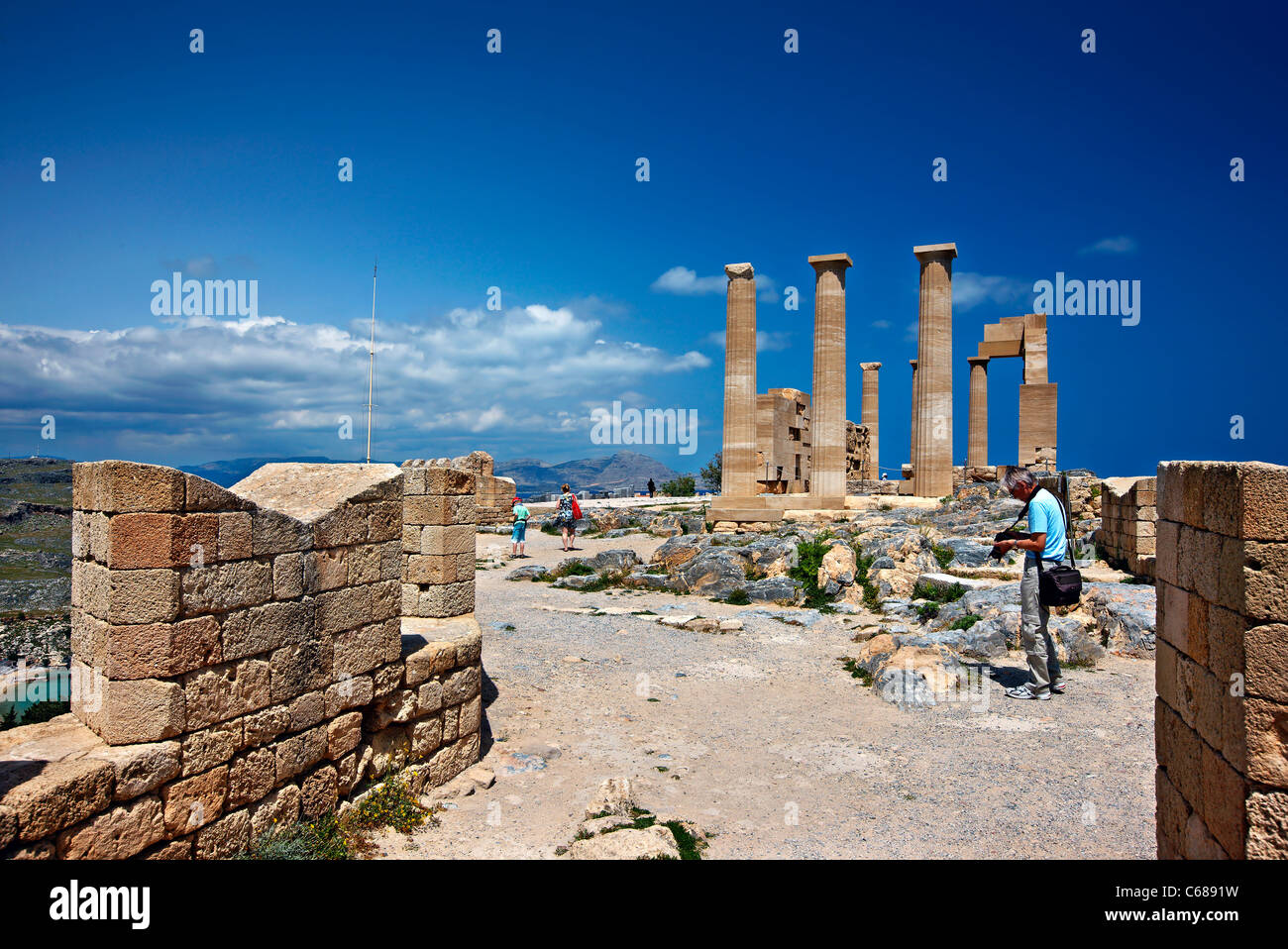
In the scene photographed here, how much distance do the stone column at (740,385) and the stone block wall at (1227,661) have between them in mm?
20406

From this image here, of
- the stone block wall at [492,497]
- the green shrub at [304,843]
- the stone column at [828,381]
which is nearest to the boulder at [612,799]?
the green shrub at [304,843]

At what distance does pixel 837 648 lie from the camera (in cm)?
1129

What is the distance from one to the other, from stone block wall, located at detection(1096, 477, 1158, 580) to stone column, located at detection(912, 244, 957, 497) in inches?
377

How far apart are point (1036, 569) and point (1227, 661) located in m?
5.14

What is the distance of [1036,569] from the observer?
27.2ft

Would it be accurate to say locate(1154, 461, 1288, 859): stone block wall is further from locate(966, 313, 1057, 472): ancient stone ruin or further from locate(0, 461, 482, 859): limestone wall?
locate(966, 313, 1057, 472): ancient stone ruin

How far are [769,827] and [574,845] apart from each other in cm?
156

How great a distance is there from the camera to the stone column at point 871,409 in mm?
40625

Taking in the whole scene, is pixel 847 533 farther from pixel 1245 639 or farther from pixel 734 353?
pixel 1245 639

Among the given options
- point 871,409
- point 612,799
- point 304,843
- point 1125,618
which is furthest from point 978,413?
point 304,843

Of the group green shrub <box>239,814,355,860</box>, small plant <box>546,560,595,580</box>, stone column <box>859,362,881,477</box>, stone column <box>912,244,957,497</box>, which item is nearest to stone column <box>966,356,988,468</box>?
stone column <box>859,362,881,477</box>

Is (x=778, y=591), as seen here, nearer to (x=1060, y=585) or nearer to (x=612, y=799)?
(x=1060, y=585)
